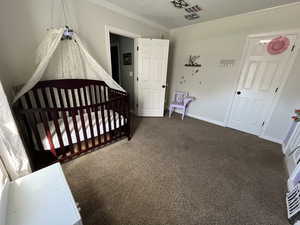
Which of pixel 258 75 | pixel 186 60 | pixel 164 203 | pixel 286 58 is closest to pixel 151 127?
pixel 164 203

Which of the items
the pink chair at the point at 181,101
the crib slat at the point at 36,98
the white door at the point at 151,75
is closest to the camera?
the crib slat at the point at 36,98

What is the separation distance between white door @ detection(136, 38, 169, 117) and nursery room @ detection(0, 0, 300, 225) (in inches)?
1.1

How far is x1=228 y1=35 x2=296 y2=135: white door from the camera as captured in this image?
Result: 248 cm

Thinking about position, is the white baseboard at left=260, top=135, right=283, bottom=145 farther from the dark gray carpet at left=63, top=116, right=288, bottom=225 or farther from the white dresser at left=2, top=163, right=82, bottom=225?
the white dresser at left=2, top=163, right=82, bottom=225

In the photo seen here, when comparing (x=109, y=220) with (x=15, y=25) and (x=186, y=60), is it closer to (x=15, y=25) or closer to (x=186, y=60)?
(x=15, y=25)

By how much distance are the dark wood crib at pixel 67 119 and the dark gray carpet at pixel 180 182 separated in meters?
0.25

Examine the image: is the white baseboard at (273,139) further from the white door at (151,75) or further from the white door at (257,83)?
the white door at (151,75)

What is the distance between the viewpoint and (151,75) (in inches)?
136

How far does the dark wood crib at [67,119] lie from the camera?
1.57m

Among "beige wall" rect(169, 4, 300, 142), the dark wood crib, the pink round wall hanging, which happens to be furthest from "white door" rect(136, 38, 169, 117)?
the pink round wall hanging

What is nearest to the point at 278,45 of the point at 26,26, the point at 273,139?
the point at 273,139

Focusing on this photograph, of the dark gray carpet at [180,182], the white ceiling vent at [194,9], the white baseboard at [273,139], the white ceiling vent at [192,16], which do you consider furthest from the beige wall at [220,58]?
the dark gray carpet at [180,182]

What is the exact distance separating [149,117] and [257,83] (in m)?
2.64

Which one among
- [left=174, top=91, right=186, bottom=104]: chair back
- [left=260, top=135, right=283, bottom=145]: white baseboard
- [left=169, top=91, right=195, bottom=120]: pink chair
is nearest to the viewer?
[left=260, top=135, right=283, bottom=145]: white baseboard
